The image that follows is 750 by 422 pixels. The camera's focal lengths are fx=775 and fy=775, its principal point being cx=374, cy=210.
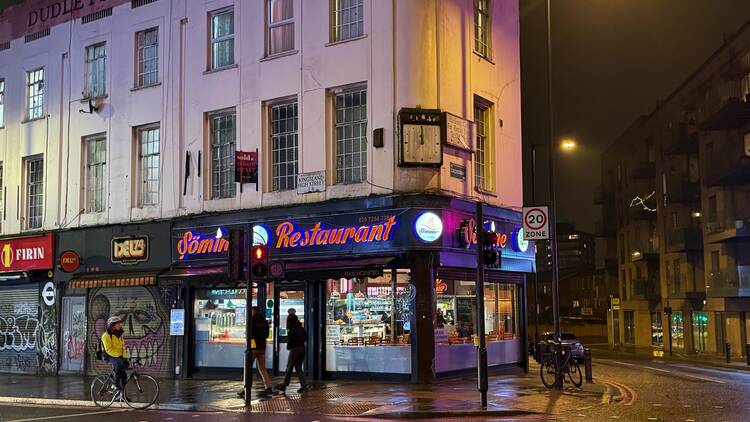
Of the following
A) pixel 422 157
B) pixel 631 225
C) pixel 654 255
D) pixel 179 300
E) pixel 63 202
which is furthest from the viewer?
pixel 631 225

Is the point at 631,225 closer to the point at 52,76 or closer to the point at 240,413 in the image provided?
the point at 52,76

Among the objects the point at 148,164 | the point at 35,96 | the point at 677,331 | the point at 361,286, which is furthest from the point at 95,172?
the point at 677,331

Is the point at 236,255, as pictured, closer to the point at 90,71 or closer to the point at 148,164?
the point at 148,164

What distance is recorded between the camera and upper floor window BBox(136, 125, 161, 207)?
73.5 feet

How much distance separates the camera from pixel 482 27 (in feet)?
68.2

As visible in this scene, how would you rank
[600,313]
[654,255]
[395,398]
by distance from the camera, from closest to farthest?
Result: 1. [395,398]
2. [654,255]
3. [600,313]

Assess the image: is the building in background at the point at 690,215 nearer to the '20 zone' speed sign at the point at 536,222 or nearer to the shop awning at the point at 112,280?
the '20 zone' speed sign at the point at 536,222

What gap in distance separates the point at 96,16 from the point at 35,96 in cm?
386

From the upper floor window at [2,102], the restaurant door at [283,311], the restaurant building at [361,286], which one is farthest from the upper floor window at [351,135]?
the upper floor window at [2,102]

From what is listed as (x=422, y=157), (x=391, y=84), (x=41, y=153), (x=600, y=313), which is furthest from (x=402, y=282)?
(x=600, y=313)

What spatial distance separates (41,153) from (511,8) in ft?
50.6

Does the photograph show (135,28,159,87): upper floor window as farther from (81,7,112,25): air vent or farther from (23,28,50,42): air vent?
(23,28,50,42): air vent

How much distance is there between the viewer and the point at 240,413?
1374cm

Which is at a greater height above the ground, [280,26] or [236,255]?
[280,26]
